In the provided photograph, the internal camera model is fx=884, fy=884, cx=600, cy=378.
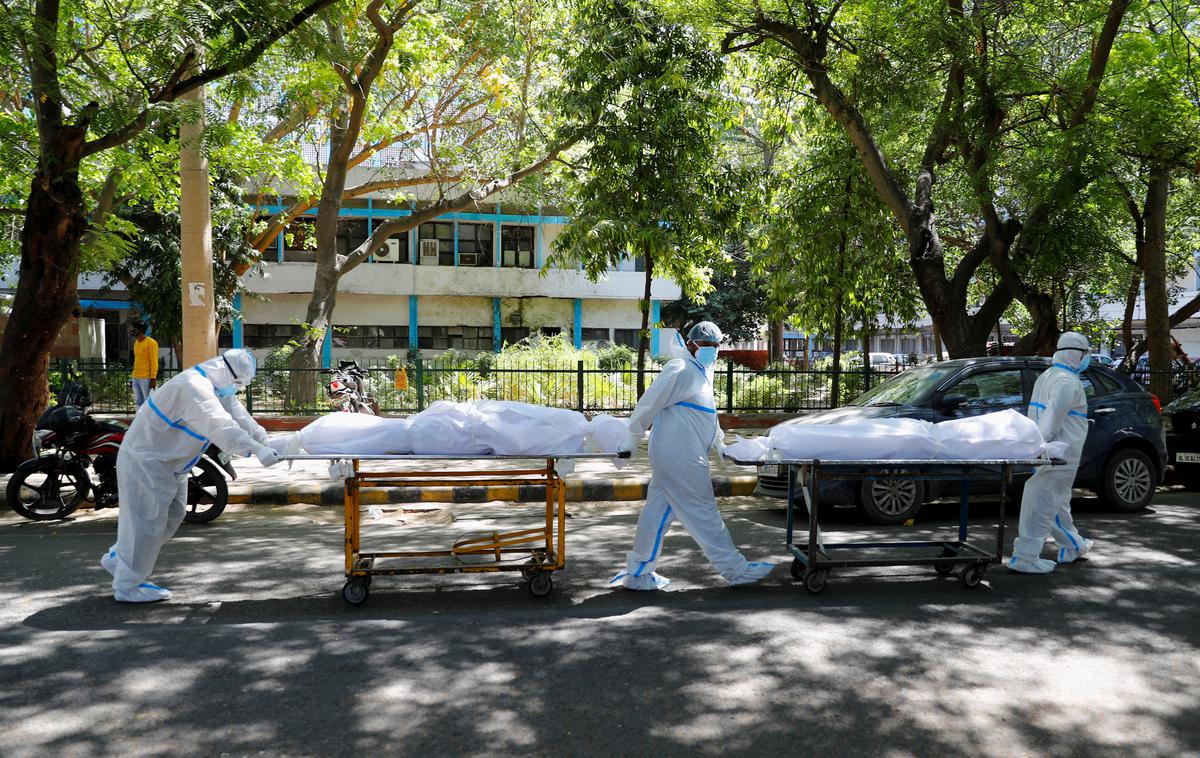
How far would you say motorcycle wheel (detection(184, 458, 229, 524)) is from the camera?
8.56m

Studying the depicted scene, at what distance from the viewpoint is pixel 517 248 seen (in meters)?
33.3

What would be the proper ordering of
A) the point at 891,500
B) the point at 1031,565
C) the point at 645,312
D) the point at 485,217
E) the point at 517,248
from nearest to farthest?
1. the point at 1031,565
2. the point at 891,500
3. the point at 645,312
4. the point at 485,217
5. the point at 517,248

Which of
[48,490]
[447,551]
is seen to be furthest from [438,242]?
[447,551]

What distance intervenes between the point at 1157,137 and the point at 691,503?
10.4 meters

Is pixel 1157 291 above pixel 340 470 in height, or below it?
above

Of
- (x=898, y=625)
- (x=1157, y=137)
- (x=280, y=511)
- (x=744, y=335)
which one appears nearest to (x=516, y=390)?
(x=280, y=511)

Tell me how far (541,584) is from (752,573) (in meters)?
1.45

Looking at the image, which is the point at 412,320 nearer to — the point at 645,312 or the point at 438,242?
the point at 438,242

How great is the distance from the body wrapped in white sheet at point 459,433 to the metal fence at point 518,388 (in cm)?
1035

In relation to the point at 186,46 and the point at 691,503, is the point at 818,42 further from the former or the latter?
the point at 691,503

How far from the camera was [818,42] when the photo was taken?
43.2ft

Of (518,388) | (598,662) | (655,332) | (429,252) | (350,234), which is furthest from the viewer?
(655,332)

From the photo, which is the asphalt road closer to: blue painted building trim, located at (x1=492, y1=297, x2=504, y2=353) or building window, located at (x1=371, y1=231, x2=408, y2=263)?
blue painted building trim, located at (x1=492, y1=297, x2=504, y2=353)

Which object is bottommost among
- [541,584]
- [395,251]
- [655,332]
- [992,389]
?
[541,584]
